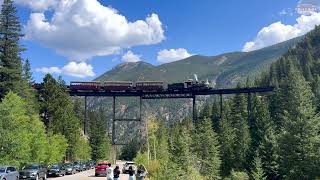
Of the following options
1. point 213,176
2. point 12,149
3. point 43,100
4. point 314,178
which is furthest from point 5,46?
point 314,178

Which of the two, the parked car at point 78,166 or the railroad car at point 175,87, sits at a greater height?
the railroad car at point 175,87

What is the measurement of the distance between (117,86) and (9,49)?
31786mm

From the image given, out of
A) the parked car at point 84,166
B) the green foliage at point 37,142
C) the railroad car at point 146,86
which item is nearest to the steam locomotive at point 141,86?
the railroad car at point 146,86

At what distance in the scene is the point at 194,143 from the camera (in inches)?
3265

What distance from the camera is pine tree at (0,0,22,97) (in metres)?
72.1

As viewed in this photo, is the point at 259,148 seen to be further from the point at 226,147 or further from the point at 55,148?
the point at 55,148

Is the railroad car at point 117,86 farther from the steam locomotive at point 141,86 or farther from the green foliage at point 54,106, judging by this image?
the green foliage at point 54,106

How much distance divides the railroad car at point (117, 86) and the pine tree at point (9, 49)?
28212 mm

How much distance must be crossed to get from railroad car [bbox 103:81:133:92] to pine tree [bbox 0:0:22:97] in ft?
92.6

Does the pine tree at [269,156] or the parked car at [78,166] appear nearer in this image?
the pine tree at [269,156]

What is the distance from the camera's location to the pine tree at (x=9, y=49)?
7212 cm

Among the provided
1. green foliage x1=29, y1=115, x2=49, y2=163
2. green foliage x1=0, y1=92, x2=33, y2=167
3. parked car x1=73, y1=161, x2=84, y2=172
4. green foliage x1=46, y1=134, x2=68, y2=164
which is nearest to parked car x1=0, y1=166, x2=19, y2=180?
green foliage x1=0, y1=92, x2=33, y2=167

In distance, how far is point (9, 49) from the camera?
75.6 metres

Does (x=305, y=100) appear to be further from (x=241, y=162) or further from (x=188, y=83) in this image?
(x=188, y=83)
